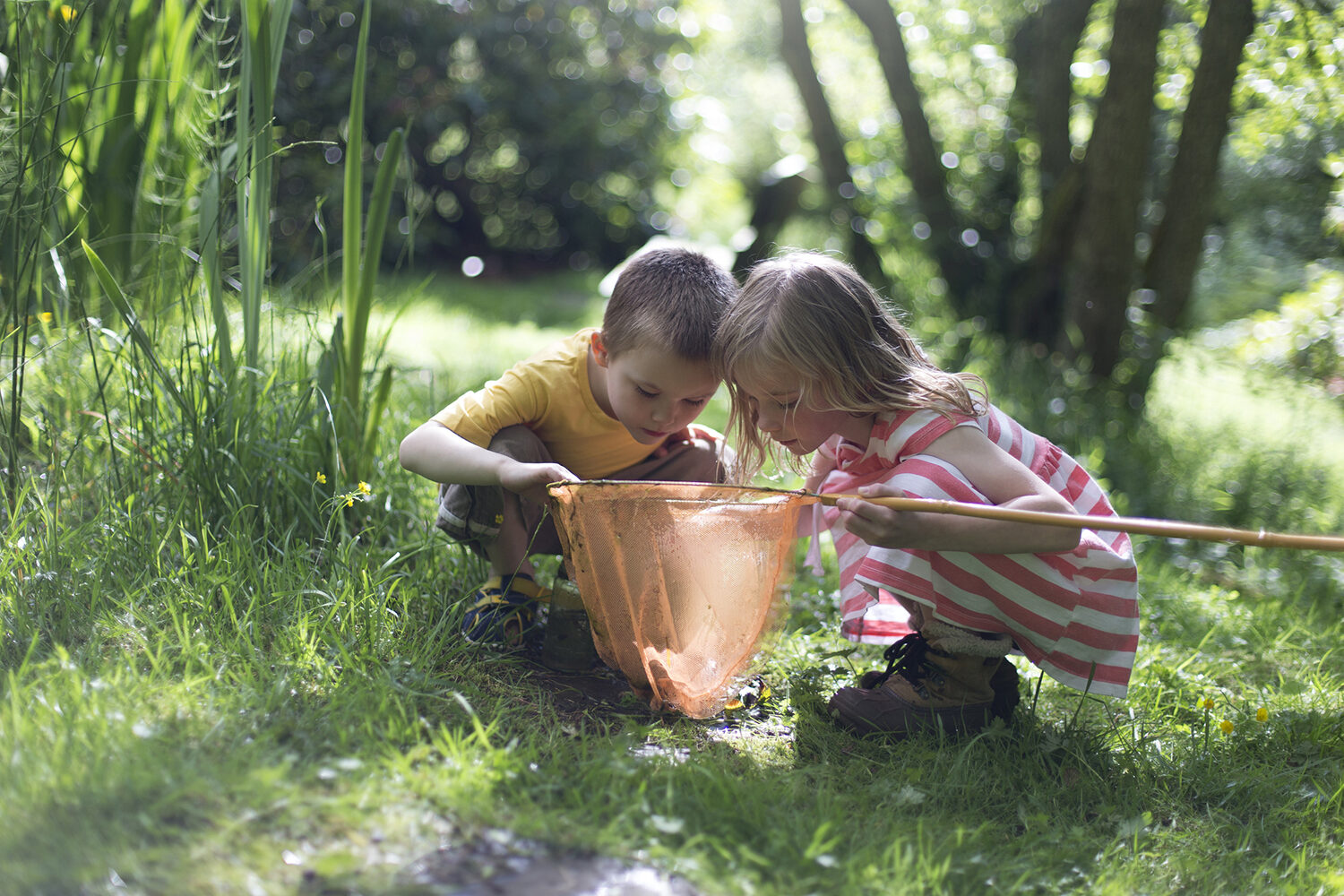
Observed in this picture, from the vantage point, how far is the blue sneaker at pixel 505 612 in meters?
2.19

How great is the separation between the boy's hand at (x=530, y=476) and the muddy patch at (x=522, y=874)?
718 millimetres

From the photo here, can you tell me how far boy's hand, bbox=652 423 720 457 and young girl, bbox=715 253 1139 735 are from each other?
45cm

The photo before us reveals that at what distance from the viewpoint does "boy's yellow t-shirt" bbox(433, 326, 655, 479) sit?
2195 mm

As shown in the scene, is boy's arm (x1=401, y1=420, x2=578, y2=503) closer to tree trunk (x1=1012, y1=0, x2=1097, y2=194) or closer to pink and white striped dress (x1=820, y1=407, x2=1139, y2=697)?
pink and white striped dress (x1=820, y1=407, x2=1139, y2=697)

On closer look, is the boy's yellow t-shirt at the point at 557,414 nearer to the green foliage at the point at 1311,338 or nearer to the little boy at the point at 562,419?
the little boy at the point at 562,419

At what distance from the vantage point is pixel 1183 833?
1.79 metres

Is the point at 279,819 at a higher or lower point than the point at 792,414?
lower

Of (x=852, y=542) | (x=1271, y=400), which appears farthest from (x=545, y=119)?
(x=852, y=542)

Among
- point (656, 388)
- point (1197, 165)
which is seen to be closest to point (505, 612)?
point (656, 388)

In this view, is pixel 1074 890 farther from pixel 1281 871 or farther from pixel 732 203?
pixel 732 203

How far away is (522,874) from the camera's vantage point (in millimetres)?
1356

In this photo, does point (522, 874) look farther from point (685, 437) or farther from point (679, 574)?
point (685, 437)

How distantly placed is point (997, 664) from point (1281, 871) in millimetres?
604

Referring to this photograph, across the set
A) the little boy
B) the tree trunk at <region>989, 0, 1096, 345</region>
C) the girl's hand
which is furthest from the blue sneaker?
the tree trunk at <region>989, 0, 1096, 345</region>
